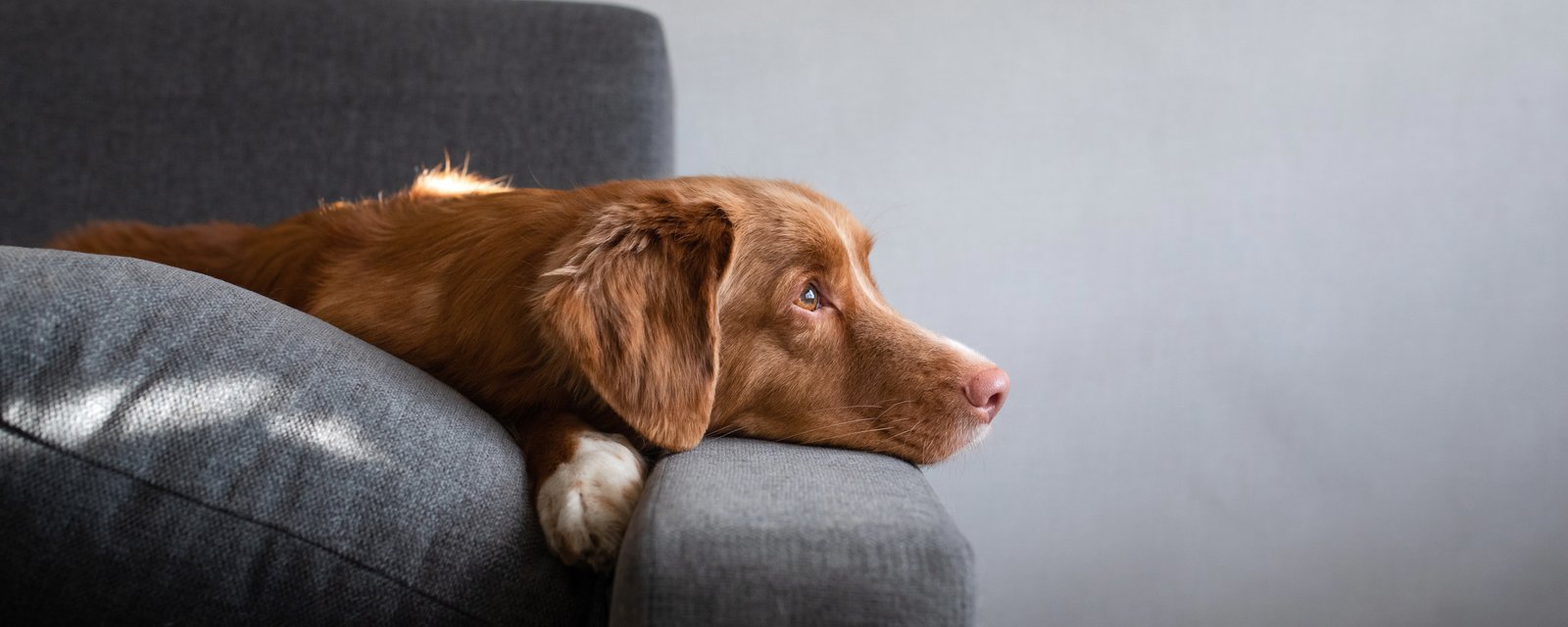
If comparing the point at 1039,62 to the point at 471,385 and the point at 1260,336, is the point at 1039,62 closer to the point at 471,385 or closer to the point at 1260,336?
the point at 1260,336

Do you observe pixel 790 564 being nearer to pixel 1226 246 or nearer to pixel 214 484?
pixel 214 484

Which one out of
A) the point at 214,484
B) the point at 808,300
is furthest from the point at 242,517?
the point at 808,300

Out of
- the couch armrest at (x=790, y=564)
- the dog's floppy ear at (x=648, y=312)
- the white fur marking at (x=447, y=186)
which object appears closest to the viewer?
the couch armrest at (x=790, y=564)

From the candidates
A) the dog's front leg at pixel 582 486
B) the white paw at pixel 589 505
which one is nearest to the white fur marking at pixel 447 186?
the dog's front leg at pixel 582 486

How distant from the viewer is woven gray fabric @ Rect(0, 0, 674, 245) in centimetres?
225

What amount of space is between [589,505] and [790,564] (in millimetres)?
312

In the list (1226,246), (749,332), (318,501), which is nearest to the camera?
(318,501)

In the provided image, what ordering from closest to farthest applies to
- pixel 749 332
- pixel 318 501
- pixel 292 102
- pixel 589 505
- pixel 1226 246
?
pixel 318 501
pixel 589 505
pixel 749 332
pixel 292 102
pixel 1226 246

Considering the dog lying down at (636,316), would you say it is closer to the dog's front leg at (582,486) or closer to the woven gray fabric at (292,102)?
the dog's front leg at (582,486)

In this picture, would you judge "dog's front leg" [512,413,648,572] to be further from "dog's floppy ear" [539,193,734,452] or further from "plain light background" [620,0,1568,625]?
"plain light background" [620,0,1568,625]

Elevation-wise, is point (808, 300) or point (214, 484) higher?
point (808, 300)

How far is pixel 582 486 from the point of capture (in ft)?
3.59

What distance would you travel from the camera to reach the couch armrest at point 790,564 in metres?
0.83

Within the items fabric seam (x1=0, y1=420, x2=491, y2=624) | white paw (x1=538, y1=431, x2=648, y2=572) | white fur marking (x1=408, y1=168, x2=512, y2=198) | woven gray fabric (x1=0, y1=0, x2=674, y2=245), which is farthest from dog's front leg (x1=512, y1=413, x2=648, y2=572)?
woven gray fabric (x1=0, y1=0, x2=674, y2=245)
